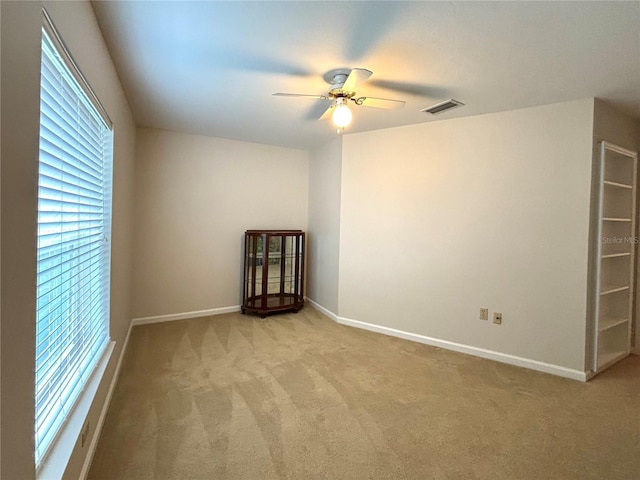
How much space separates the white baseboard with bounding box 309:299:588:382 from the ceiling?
2252 millimetres

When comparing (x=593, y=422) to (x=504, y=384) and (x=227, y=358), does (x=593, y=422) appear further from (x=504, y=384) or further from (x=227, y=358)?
(x=227, y=358)

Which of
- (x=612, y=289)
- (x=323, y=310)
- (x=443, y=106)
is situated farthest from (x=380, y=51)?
(x=323, y=310)

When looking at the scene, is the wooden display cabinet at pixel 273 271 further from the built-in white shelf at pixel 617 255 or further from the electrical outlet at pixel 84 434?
the built-in white shelf at pixel 617 255

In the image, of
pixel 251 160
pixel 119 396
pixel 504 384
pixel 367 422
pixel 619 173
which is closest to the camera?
pixel 367 422

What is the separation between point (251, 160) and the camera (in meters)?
4.64

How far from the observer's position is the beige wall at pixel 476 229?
2855 mm

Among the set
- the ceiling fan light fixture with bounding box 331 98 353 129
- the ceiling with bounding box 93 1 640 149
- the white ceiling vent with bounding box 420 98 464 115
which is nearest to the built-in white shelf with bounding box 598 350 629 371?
the ceiling with bounding box 93 1 640 149

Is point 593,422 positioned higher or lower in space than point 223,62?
lower

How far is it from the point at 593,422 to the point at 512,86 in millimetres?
2394

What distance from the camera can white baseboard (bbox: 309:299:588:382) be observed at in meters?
2.87

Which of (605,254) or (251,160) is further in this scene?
(251,160)

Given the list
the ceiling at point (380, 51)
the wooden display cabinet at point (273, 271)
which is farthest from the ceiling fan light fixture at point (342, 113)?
the wooden display cabinet at point (273, 271)

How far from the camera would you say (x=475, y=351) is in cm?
330

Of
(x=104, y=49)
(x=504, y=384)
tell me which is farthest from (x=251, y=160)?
(x=504, y=384)
